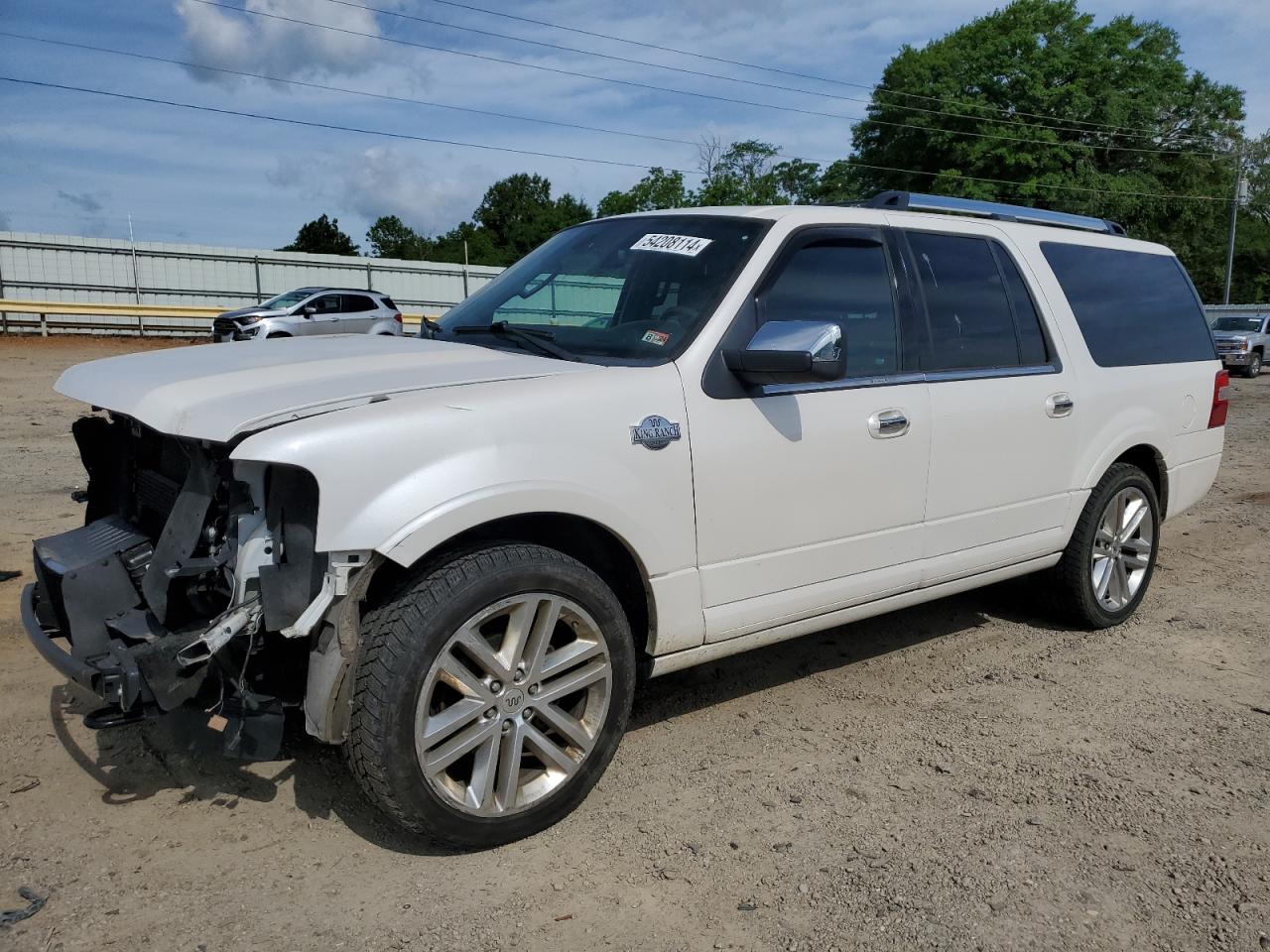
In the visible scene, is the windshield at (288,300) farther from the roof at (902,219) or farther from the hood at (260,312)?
the roof at (902,219)

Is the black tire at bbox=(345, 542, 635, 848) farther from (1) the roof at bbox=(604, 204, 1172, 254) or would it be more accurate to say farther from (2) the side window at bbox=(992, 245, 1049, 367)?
(2) the side window at bbox=(992, 245, 1049, 367)

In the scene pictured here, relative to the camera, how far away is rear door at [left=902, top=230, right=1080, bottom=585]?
4.05 m

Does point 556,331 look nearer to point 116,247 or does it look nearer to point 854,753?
point 854,753

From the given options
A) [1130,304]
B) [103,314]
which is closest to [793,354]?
[1130,304]

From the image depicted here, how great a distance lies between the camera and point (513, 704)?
9.57 feet

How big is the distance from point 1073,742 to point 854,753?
2.84 ft

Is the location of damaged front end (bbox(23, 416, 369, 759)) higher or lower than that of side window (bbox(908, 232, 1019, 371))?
lower

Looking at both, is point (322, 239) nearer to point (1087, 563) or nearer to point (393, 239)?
point (393, 239)

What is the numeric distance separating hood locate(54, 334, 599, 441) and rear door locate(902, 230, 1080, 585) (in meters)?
1.62

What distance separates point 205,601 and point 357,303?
2279cm

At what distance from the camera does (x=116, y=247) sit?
29578 millimetres

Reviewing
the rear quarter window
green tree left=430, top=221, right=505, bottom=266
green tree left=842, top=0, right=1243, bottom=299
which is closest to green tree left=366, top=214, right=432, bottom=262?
green tree left=430, top=221, right=505, bottom=266

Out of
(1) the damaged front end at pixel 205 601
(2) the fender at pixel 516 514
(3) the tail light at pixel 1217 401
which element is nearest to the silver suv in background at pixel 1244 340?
(3) the tail light at pixel 1217 401

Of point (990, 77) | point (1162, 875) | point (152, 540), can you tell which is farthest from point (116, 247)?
point (990, 77)
